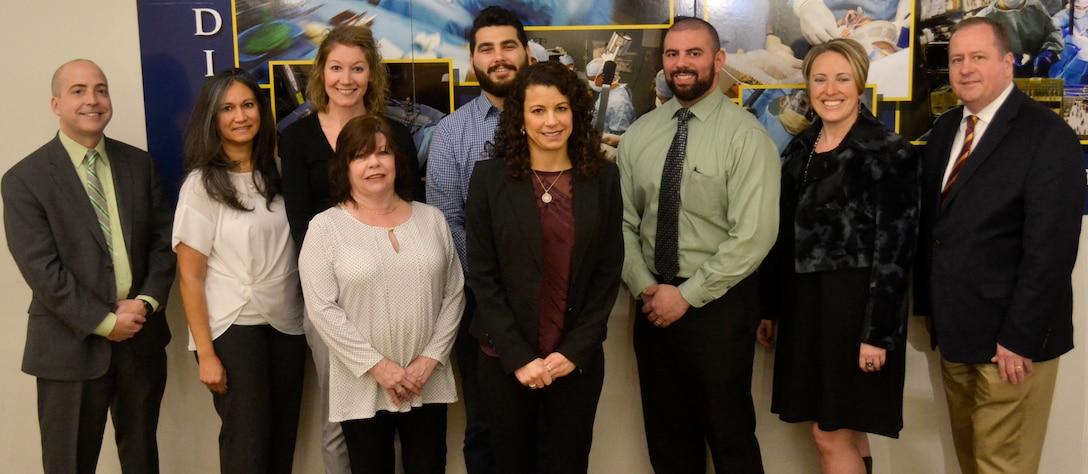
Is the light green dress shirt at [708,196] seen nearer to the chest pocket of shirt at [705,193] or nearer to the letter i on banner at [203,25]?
the chest pocket of shirt at [705,193]

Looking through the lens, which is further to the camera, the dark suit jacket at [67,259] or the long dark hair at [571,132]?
the dark suit jacket at [67,259]

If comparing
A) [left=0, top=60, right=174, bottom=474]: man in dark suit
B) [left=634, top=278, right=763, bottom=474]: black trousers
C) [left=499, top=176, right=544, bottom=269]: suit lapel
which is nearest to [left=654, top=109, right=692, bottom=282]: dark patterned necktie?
[left=634, top=278, right=763, bottom=474]: black trousers

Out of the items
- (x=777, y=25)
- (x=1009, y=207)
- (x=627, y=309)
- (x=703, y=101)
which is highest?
(x=777, y=25)

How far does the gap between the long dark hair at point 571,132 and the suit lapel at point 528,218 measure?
0.22 ft

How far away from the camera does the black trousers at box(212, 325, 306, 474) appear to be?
9.12 feet

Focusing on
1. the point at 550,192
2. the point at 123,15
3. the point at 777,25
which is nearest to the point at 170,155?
the point at 123,15

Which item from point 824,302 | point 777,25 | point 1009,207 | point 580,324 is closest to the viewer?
point 580,324

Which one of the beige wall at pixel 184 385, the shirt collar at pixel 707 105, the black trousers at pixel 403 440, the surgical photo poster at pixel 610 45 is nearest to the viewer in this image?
the black trousers at pixel 403 440

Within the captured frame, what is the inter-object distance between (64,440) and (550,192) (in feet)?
6.45

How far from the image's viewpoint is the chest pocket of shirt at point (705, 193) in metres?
2.81

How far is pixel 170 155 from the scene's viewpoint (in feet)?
11.1

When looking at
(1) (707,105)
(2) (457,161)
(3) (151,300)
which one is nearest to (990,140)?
(1) (707,105)

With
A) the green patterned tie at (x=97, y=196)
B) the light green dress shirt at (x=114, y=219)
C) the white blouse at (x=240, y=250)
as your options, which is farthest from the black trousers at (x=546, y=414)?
the green patterned tie at (x=97, y=196)

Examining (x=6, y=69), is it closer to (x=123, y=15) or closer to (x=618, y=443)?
(x=123, y=15)
